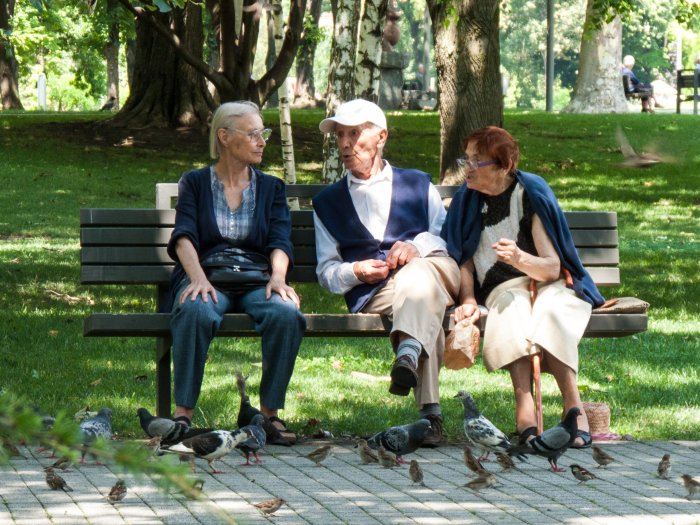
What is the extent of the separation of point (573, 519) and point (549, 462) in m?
1.05

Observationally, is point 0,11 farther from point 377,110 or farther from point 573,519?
point 573,519

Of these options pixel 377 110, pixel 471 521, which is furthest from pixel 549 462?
pixel 377 110

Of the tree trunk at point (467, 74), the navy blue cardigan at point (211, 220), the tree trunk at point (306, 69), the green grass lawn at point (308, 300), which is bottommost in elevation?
the green grass lawn at point (308, 300)

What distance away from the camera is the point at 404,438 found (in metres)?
5.54

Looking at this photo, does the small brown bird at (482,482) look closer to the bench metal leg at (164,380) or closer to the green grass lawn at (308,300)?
the green grass lawn at (308,300)

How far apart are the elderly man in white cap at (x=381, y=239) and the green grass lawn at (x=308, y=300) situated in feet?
2.21

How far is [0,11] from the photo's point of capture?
75.8 feet

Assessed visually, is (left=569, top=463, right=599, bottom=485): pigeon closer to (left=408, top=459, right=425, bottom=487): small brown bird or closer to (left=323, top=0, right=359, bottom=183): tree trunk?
(left=408, top=459, right=425, bottom=487): small brown bird

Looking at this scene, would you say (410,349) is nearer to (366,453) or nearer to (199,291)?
(366,453)

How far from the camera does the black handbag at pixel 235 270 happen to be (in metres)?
6.25

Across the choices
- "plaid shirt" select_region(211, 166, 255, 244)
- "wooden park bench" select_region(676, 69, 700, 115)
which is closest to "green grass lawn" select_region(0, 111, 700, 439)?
"plaid shirt" select_region(211, 166, 255, 244)

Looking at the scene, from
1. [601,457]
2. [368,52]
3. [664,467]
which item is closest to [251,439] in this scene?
[601,457]

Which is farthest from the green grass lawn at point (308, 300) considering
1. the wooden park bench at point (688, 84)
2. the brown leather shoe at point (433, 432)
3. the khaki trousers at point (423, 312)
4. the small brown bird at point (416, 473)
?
the wooden park bench at point (688, 84)

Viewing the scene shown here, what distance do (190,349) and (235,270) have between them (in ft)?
2.02
